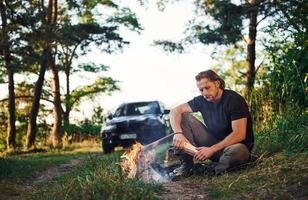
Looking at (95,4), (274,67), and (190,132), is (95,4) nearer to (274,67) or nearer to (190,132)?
(274,67)

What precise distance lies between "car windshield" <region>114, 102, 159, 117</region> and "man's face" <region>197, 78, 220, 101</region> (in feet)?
30.3

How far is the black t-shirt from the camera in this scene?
6.64m

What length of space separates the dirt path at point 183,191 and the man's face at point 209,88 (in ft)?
4.05

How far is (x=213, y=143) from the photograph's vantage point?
23.2 feet

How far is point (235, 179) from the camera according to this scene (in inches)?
246

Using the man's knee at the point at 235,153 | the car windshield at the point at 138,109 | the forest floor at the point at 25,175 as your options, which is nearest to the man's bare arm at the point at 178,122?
the man's knee at the point at 235,153

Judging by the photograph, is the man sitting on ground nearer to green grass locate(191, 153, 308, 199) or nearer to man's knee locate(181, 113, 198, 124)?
man's knee locate(181, 113, 198, 124)

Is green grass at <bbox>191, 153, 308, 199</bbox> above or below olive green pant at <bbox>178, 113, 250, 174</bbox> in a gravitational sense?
below

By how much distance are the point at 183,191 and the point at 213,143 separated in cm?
136

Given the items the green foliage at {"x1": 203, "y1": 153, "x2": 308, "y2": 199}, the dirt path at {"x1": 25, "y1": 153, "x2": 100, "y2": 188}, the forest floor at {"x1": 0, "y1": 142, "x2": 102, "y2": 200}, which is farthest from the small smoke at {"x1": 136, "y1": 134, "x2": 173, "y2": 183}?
the dirt path at {"x1": 25, "y1": 153, "x2": 100, "y2": 188}

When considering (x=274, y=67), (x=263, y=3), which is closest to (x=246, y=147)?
(x=274, y=67)

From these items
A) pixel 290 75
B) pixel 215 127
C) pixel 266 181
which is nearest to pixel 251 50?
pixel 290 75

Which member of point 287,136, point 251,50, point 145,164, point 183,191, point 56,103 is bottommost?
point 183,191

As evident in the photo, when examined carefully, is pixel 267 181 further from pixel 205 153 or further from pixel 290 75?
pixel 290 75
